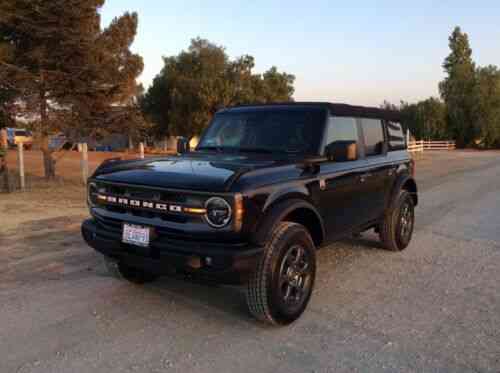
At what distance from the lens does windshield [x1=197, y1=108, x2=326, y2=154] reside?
475cm

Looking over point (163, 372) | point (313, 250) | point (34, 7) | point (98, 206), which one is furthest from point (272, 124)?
point (34, 7)

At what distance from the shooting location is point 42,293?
4633mm

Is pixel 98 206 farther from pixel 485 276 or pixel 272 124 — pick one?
pixel 485 276

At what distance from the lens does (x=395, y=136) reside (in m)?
6.41

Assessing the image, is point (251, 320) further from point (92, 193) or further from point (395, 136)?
point (395, 136)

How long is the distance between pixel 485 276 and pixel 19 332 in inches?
189

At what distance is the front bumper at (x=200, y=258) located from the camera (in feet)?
11.2

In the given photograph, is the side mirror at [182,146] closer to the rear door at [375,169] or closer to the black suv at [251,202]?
the black suv at [251,202]

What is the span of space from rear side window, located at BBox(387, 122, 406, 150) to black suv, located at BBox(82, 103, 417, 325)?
2.30 feet

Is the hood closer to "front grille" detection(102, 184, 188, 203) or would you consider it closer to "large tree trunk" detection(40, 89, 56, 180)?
"front grille" detection(102, 184, 188, 203)

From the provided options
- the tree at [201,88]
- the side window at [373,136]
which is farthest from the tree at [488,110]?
the side window at [373,136]

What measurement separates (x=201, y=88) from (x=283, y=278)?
3096 cm

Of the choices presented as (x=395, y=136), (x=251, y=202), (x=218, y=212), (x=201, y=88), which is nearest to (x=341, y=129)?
(x=395, y=136)

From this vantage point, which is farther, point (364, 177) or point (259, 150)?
point (364, 177)
